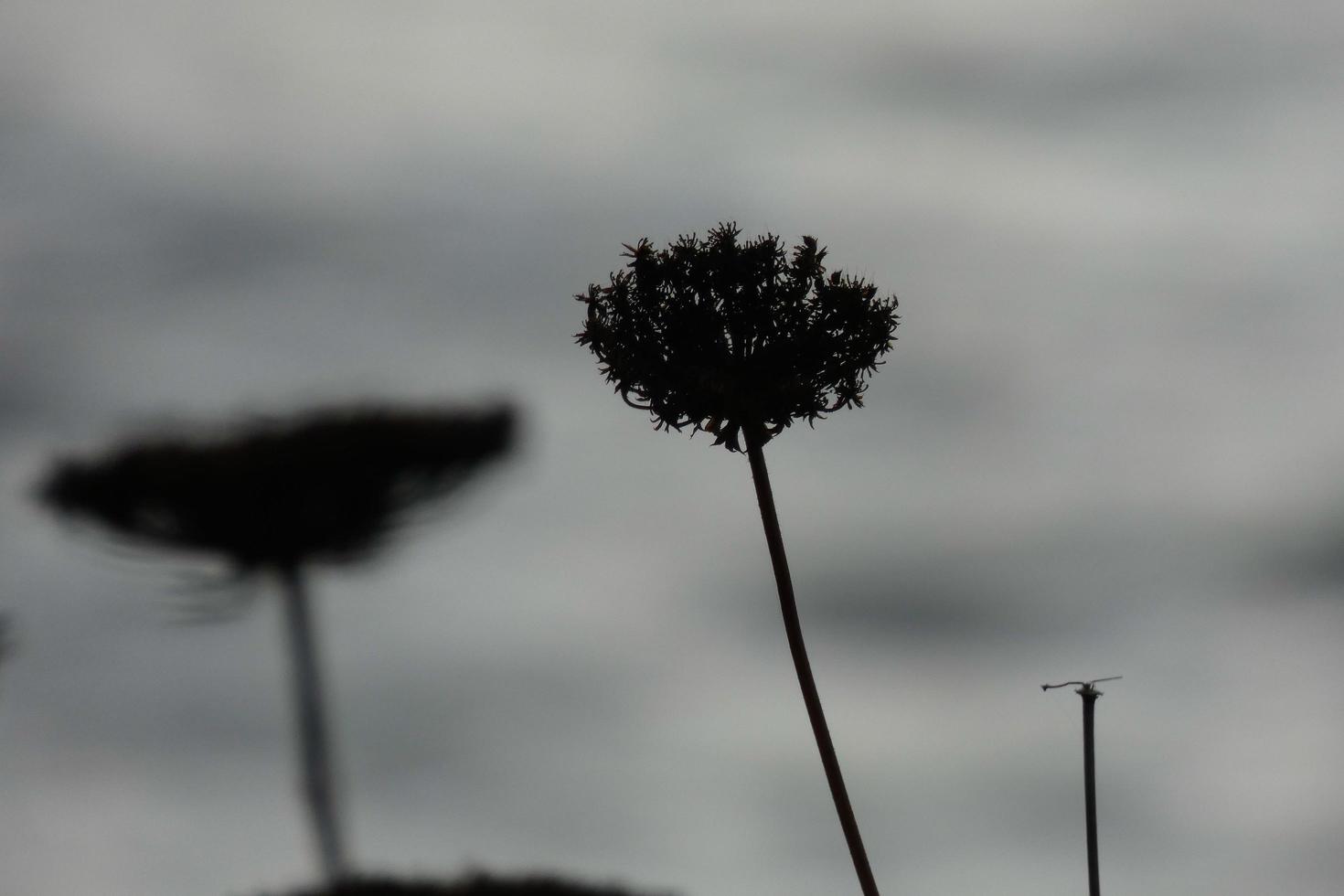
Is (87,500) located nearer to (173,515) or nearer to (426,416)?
(173,515)

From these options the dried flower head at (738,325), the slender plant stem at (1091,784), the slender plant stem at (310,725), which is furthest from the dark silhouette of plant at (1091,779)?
the slender plant stem at (310,725)

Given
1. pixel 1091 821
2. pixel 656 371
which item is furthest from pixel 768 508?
pixel 1091 821

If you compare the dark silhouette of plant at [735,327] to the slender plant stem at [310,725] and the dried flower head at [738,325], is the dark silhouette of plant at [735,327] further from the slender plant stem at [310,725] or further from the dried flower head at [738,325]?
the slender plant stem at [310,725]

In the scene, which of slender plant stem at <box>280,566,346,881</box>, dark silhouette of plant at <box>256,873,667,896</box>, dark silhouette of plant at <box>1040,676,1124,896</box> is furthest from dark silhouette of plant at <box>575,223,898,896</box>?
slender plant stem at <box>280,566,346,881</box>

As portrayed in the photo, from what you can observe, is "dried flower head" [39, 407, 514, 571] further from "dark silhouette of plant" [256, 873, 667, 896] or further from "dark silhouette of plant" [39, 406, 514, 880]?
"dark silhouette of plant" [256, 873, 667, 896]

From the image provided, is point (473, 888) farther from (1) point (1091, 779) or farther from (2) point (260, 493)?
(2) point (260, 493)
